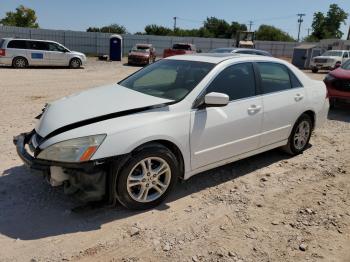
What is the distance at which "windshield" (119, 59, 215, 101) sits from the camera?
430 centimetres

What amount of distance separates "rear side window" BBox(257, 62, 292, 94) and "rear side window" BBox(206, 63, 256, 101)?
0.23 m

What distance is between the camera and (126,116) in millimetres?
3768

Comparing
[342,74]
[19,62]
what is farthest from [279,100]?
[19,62]

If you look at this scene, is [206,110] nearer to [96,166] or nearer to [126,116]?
[126,116]

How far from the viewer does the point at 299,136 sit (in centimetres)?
580

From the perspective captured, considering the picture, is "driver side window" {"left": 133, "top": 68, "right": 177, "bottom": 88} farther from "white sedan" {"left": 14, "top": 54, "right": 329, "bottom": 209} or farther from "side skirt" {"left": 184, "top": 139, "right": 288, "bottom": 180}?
"side skirt" {"left": 184, "top": 139, "right": 288, "bottom": 180}

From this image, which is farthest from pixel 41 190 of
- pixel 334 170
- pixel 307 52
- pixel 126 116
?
pixel 307 52

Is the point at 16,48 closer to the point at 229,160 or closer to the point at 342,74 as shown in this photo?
the point at 342,74

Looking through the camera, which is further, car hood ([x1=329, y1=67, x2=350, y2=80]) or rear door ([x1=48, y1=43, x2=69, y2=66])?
rear door ([x1=48, y1=43, x2=69, y2=66])

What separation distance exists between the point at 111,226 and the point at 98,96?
1.61 m

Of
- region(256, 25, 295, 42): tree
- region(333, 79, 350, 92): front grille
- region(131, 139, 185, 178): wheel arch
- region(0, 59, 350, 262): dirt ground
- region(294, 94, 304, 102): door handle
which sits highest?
region(256, 25, 295, 42): tree

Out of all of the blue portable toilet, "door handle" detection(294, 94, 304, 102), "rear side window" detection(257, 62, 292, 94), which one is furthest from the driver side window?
the blue portable toilet

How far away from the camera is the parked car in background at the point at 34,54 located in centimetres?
1884

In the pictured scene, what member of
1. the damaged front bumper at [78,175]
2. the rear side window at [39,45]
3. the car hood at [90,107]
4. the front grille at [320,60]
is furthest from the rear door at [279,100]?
the front grille at [320,60]
